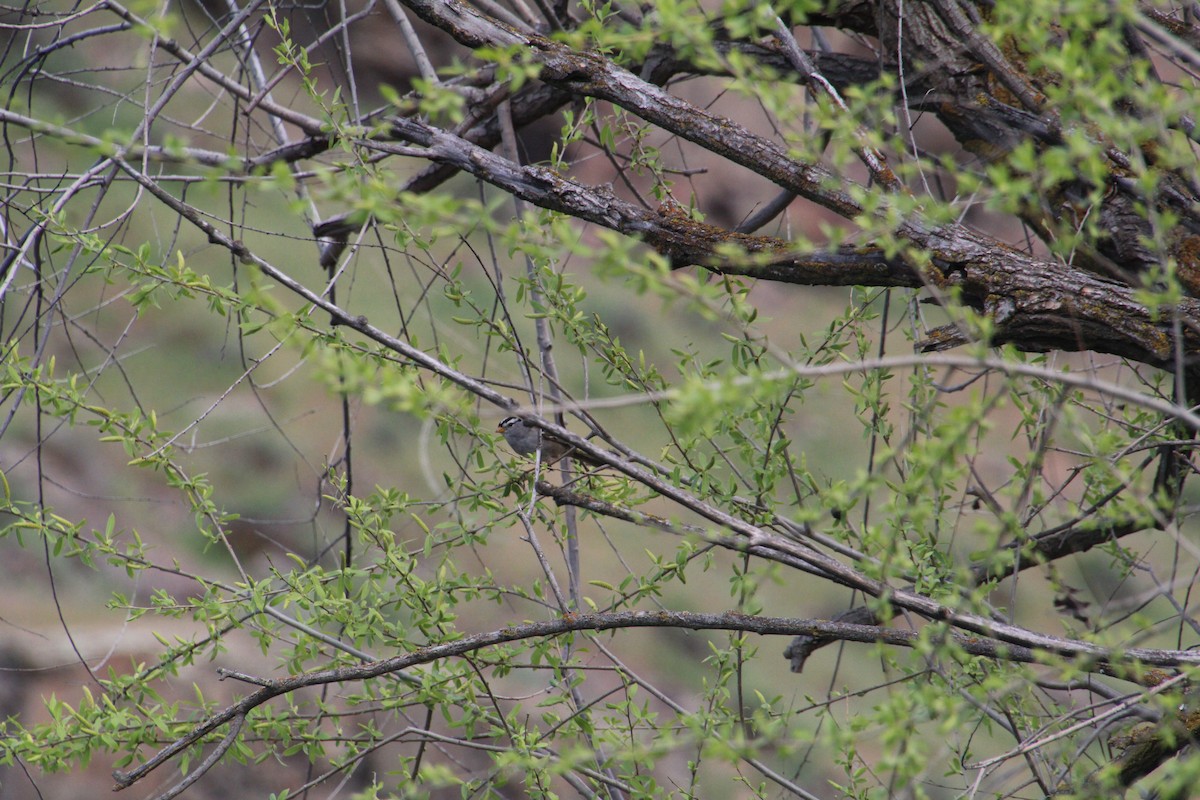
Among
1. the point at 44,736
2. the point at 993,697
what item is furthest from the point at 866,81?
the point at 44,736

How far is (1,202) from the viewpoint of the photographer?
207 cm

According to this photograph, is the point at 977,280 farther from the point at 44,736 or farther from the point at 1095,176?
the point at 44,736

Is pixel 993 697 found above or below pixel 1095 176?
below

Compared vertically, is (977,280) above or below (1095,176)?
below

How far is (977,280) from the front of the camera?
6.14 ft

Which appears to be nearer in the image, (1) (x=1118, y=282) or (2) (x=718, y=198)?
(1) (x=1118, y=282)

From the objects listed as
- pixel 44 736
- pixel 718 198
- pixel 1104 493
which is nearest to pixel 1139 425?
pixel 1104 493

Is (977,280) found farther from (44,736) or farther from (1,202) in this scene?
(44,736)

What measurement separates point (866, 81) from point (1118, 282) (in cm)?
106

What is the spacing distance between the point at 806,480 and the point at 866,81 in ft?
3.99

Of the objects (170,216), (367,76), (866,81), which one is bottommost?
(170,216)

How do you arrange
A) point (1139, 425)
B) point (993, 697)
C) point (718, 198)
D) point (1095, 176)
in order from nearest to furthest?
1. point (1095, 176)
2. point (993, 697)
3. point (1139, 425)
4. point (718, 198)

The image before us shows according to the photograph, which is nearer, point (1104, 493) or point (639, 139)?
point (1104, 493)

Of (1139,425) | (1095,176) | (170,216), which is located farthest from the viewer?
(170,216)
